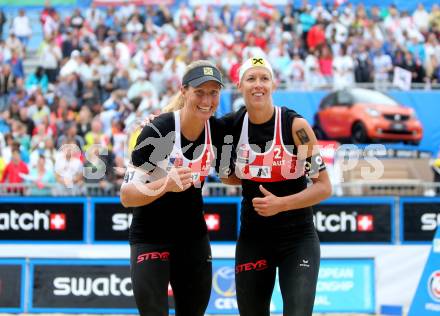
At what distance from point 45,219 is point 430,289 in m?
4.65

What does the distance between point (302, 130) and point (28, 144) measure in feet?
33.3

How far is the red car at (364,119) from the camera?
15812 mm

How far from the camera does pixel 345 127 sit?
15.9 m

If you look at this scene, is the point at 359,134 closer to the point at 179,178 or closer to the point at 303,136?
the point at 303,136

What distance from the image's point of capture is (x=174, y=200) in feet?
18.2

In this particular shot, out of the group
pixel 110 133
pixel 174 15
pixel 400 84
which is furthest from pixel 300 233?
pixel 174 15

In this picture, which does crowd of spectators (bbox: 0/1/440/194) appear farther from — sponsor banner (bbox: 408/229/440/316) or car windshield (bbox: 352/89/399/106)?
sponsor banner (bbox: 408/229/440/316)

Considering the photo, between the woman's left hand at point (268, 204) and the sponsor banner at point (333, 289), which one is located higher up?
the woman's left hand at point (268, 204)

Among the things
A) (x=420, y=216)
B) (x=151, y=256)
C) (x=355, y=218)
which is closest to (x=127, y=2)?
(x=355, y=218)

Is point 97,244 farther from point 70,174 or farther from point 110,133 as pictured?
point 110,133

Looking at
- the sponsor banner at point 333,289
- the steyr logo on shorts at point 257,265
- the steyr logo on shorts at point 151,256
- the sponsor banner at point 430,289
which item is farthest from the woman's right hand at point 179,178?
the sponsor banner at point 333,289

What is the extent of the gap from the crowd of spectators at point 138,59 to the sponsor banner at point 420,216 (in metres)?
4.41

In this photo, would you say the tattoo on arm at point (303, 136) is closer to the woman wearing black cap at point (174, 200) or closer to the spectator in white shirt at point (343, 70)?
the woman wearing black cap at point (174, 200)

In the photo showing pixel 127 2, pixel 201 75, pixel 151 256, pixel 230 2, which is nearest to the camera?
pixel 201 75
